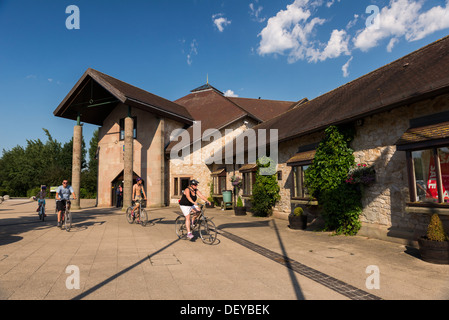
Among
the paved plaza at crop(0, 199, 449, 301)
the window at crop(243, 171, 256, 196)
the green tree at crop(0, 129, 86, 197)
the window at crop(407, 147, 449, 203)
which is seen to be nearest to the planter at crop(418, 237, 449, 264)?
the paved plaza at crop(0, 199, 449, 301)

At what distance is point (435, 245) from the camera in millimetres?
5590

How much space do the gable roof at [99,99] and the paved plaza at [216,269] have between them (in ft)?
40.6

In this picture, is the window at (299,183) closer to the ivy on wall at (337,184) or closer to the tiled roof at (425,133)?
the ivy on wall at (337,184)

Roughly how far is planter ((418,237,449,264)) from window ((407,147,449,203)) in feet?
4.40

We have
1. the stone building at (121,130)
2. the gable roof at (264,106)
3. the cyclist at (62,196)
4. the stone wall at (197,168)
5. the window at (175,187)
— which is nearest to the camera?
the cyclist at (62,196)

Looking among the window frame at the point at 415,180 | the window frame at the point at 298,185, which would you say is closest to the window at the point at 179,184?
the window frame at the point at 298,185

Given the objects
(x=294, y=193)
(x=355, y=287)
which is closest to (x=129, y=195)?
(x=294, y=193)

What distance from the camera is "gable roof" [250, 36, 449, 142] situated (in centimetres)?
694

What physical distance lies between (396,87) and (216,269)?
7.46m

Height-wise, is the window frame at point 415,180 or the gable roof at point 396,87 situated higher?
the gable roof at point 396,87

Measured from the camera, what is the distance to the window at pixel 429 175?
6.57 metres

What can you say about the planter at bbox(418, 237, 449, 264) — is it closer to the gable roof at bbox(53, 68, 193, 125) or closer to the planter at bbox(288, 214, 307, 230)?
the planter at bbox(288, 214, 307, 230)

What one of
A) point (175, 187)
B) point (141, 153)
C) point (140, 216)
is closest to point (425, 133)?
point (140, 216)
